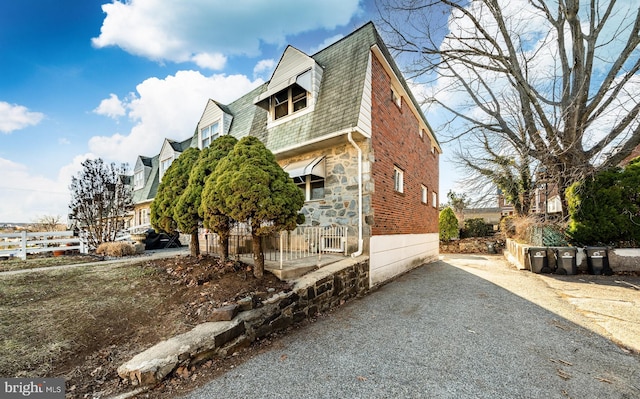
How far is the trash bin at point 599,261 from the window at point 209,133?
52.9 feet

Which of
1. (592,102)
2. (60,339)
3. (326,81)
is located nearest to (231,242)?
(60,339)

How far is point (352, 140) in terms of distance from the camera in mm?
6859

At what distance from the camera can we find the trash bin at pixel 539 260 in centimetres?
935

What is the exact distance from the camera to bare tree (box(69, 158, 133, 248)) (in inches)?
460

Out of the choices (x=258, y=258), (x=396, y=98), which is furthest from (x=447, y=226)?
(x=258, y=258)

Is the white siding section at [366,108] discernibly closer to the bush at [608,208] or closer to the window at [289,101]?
the window at [289,101]

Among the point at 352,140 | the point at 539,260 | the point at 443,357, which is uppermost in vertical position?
the point at 352,140

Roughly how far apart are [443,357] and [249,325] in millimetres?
2875

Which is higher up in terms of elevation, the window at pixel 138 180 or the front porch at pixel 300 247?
the window at pixel 138 180

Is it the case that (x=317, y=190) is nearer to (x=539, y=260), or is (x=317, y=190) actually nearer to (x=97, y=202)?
(x=539, y=260)

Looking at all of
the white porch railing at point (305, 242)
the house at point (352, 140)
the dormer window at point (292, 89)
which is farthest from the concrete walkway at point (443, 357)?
the dormer window at point (292, 89)

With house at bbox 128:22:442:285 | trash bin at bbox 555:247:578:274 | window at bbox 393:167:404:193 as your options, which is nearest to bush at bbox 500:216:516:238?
trash bin at bbox 555:247:578:274

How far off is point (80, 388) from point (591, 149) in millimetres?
15388

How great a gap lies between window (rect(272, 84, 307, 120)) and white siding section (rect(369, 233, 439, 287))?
5.39 metres
